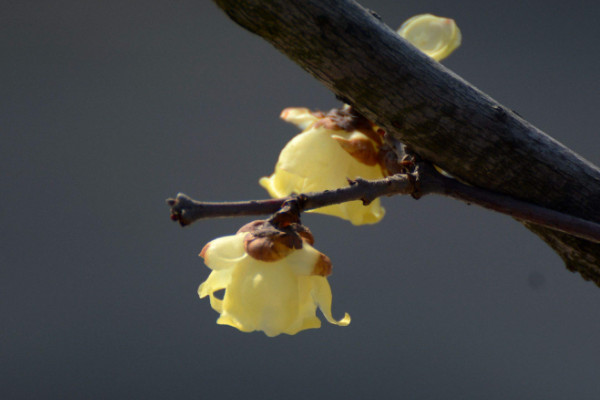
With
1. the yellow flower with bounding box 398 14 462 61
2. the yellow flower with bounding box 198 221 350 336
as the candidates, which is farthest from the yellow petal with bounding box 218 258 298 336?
the yellow flower with bounding box 398 14 462 61

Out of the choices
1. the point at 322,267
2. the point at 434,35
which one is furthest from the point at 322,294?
the point at 434,35

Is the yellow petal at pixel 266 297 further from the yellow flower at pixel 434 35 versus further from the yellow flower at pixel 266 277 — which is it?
the yellow flower at pixel 434 35

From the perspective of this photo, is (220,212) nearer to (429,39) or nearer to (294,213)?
(294,213)

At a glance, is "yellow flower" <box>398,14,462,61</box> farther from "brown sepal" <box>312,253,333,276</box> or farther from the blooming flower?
"brown sepal" <box>312,253,333,276</box>

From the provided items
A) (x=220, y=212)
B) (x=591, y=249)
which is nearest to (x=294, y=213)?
(x=220, y=212)

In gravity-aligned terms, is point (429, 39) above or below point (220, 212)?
above

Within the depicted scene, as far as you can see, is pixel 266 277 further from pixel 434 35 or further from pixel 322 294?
pixel 434 35

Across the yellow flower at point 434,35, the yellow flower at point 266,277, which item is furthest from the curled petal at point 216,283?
the yellow flower at point 434,35
